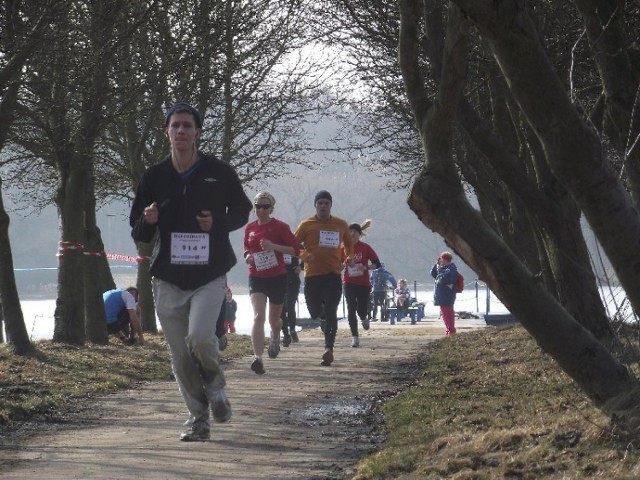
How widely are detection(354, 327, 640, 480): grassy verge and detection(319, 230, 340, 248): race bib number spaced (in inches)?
126

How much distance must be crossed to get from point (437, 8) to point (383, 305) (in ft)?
118

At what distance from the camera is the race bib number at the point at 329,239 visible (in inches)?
620

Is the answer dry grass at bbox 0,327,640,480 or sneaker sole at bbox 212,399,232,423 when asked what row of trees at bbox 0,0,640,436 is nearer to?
dry grass at bbox 0,327,640,480

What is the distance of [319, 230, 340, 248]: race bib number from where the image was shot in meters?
15.8

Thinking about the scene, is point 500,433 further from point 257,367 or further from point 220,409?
point 257,367

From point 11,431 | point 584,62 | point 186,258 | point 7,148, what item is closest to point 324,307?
point 584,62

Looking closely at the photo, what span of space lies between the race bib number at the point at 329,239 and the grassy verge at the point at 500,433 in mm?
3195

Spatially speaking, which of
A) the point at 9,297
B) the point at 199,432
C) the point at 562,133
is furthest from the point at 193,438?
the point at 9,297

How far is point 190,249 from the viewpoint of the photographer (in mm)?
8227

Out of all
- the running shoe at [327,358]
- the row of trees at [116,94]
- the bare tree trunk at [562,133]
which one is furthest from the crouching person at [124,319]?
the bare tree trunk at [562,133]

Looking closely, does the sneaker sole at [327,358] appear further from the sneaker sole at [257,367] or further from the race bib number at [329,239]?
the sneaker sole at [257,367]

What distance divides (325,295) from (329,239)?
649 millimetres

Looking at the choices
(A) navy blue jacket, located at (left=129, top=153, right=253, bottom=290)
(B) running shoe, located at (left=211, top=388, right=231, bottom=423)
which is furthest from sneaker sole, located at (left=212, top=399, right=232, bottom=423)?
(A) navy blue jacket, located at (left=129, top=153, right=253, bottom=290)

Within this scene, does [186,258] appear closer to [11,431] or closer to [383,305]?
[11,431]
